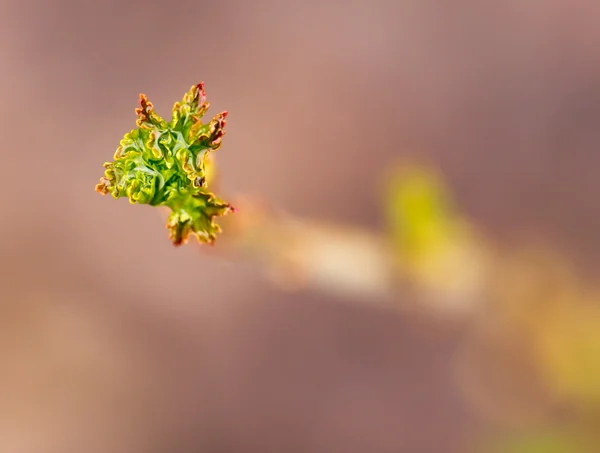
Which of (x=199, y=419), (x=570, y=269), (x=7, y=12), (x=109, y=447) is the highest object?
(x=7, y=12)

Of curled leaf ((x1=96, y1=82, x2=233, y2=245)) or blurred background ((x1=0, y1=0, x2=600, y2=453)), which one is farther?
blurred background ((x1=0, y1=0, x2=600, y2=453))

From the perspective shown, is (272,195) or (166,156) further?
(272,195)

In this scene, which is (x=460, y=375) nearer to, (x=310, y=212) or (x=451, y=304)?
(x=451, y=304)

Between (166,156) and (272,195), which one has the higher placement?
(272,195)

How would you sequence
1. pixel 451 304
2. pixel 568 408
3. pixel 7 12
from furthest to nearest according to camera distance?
pixel 7 12, pixel 568 408, pixel 451 304

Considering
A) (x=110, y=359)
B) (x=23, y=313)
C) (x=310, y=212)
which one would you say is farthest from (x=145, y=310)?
(x=310, y=212)

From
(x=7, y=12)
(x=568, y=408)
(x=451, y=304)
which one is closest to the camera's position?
(x=451, y=304)

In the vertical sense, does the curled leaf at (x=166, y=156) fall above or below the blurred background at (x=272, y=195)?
below

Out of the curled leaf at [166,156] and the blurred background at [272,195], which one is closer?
the curled leaf at [166,156]
